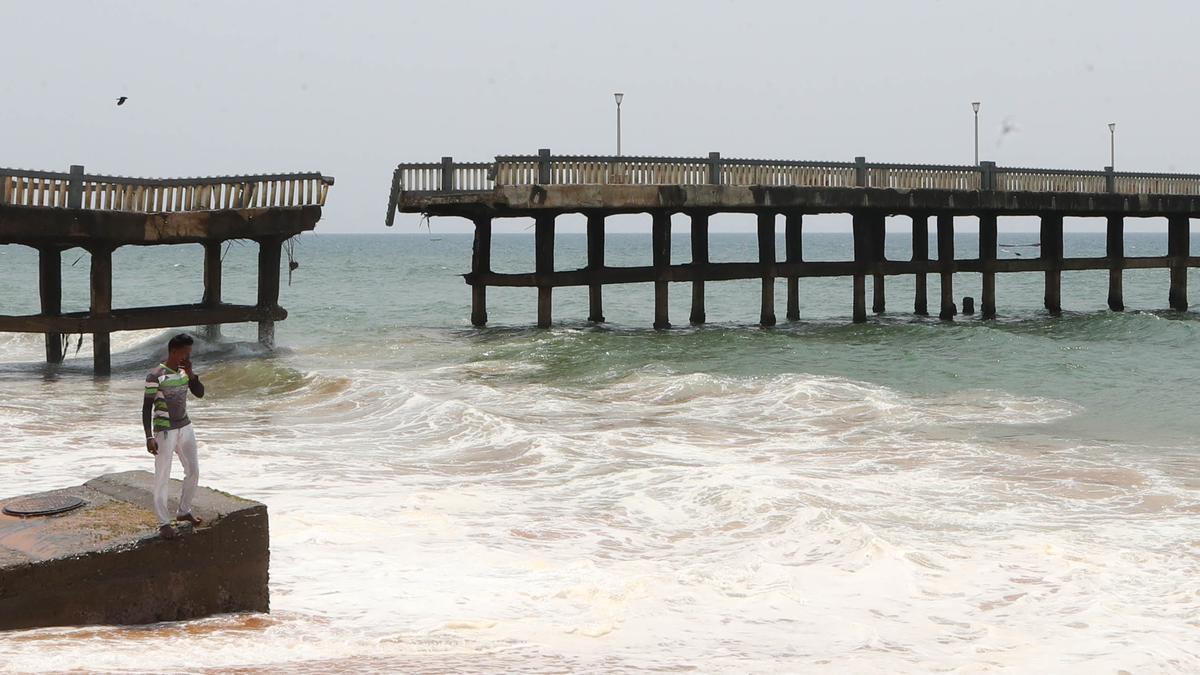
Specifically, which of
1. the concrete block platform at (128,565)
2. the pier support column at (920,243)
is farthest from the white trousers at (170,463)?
the pier support column at (920,243)

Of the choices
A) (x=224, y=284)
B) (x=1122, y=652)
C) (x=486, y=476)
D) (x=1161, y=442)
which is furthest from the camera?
(x=224, y=284)

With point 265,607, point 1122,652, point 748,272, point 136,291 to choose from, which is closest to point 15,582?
point 265,607

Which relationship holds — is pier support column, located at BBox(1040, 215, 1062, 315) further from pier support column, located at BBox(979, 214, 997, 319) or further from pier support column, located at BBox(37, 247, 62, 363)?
pier support column, located at BBox(37, 247, 62, 363)

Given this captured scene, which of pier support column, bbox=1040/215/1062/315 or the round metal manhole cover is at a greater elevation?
pier support column, bbox=1040/215/1062/315

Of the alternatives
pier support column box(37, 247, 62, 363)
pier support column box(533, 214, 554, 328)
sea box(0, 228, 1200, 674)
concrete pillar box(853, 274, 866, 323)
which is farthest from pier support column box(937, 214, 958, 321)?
pier support column box(37, 247, 62, 363)

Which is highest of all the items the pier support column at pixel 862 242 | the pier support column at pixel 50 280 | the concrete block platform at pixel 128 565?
the pier support column at pixel 862 242

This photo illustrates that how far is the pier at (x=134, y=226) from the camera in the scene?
75.2 feet

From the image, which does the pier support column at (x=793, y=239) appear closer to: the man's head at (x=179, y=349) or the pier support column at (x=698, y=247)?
the pier support column at (x=698, y=247)

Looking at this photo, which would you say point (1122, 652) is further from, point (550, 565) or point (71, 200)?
point (71, 200)

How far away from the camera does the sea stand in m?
8.41

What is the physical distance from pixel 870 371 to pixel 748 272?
8141 mm

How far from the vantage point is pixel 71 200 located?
76.4ft

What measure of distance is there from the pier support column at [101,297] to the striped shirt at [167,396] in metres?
16.8

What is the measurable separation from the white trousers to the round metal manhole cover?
0.70 m
